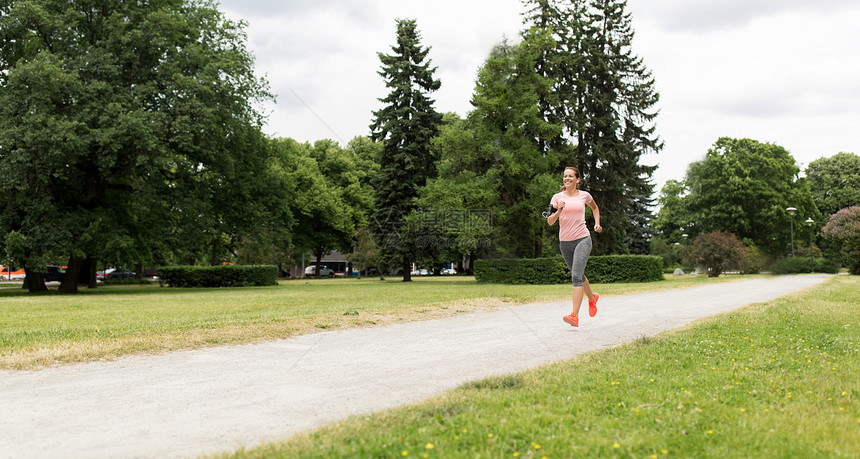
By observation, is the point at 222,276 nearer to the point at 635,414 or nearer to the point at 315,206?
the point at 315,206

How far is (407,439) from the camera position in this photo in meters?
3.26

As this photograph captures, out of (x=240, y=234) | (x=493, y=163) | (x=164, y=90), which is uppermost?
(x=164, y=90)

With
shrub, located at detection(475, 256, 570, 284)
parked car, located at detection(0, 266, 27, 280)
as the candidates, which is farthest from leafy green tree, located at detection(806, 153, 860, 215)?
parked car, located at detection(0, 266, 27, 280)

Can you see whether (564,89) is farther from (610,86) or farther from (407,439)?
(407,439)

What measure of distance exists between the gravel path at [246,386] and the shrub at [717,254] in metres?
36.3

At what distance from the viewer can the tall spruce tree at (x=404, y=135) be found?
39375 mm

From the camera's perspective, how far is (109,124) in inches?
920

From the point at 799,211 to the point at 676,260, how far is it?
19989 mm

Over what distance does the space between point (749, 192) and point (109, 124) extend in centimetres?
5084

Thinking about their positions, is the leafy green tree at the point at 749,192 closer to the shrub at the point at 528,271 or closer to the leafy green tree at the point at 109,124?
the shrub at the point at 528,271

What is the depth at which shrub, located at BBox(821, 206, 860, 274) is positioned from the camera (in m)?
36.2

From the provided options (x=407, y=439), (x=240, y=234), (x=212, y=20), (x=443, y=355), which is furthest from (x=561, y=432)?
(x=212, y=20)

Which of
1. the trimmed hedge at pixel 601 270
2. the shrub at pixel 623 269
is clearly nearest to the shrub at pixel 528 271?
the trimmed hedge at pixel 601 270

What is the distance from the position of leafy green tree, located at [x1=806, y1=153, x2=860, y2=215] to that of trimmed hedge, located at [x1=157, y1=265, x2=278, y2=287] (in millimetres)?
59744
